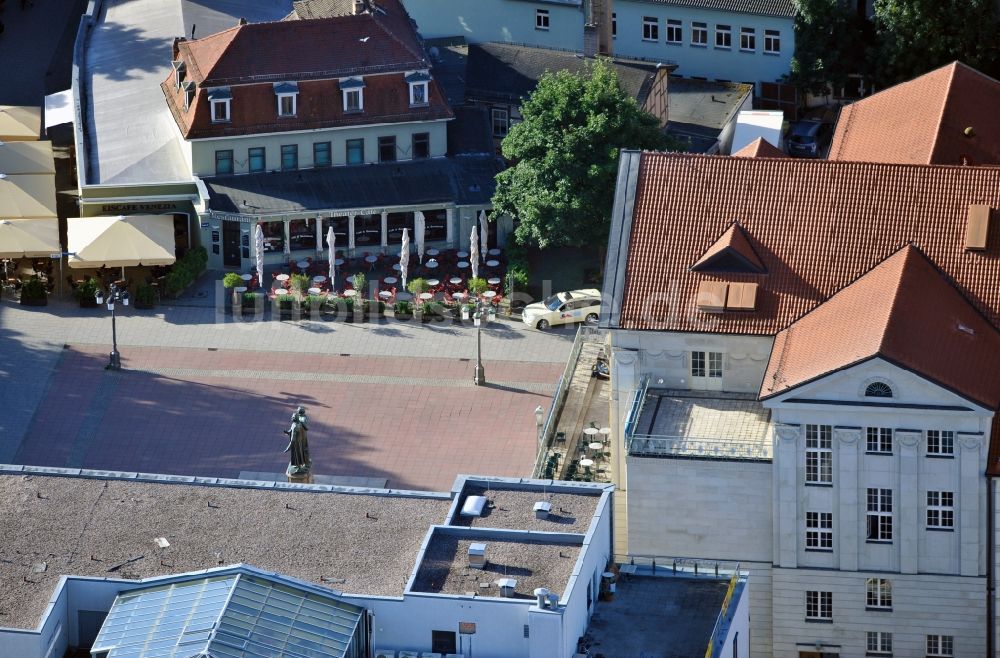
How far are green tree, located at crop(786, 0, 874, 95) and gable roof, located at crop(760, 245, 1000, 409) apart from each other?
45236mm

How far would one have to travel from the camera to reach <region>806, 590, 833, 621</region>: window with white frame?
101 meters

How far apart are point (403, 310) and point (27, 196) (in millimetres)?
22978

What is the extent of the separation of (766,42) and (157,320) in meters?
41.9

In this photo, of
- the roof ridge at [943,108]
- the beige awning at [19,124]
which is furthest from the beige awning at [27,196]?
the roof ridge at [943,108]

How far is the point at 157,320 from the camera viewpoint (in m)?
129

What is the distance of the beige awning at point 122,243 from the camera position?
429 ft

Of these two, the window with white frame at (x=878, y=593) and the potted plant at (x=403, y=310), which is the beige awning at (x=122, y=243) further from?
the window with white frame at (x=878, y=593)

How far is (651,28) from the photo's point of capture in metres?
151

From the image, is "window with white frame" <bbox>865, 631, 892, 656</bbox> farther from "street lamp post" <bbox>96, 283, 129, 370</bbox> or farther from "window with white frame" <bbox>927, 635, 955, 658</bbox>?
"street lamp post" <bbox>96, 283, 129, 370</bbox>

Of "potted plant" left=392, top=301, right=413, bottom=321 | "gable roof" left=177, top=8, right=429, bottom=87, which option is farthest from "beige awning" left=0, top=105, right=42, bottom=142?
"potted plant" left=392, top=301, right=413, bottom=321

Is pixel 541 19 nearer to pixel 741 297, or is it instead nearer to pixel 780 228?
pixel 780 228

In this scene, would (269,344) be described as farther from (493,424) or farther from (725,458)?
(725,458)

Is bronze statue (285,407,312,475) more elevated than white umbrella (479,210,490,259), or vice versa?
white umbrella (479,210,490,259)

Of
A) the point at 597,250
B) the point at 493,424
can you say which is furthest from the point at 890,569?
the point at 597,250
